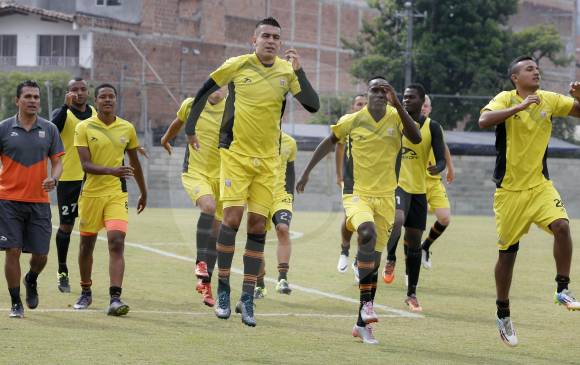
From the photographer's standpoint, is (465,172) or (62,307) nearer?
(62,307)

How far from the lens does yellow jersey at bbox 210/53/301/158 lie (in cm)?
1016

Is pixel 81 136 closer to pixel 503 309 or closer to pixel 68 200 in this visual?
pixel 68 200

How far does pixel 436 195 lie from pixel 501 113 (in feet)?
23.5

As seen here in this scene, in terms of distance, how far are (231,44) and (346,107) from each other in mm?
18072

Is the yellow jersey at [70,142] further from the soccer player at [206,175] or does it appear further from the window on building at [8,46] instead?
the window on building at [8,46]

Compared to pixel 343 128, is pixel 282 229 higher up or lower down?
lower down

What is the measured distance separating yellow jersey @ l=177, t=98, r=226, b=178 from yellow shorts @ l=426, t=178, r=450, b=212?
4492mm

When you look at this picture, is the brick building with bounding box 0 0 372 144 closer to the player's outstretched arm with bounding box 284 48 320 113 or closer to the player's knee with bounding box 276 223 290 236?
the player's knee with bounding box 276 223 290 236

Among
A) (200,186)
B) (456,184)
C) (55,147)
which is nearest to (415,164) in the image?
(200,186)

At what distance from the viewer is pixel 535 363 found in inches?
A: 345

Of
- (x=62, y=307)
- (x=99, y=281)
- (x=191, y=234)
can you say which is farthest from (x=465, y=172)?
(x=62, y=307)

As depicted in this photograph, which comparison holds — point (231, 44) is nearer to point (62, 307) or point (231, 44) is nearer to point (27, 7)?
point (27, 7)

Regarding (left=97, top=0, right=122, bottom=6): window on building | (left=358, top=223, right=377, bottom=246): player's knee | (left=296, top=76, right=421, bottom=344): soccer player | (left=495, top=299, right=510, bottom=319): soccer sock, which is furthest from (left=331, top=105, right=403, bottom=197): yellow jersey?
(left=97, top=0, right=122, bottom=6): window on building

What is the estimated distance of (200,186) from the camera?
12961 mm
